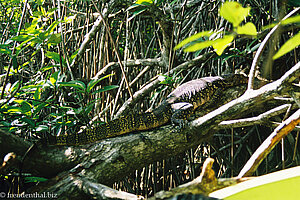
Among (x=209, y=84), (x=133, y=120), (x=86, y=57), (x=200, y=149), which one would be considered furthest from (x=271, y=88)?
(x=86, y=57)

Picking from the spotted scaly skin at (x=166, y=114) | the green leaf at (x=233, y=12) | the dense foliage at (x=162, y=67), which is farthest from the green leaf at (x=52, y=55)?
the green leaf at (x=233, y=12)

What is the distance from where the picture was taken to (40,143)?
2.26 meters

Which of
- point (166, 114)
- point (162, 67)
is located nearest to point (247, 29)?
point (166, 114)

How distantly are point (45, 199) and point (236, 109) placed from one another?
4.58 ft

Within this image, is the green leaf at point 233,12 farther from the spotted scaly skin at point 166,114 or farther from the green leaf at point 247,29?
the spotted scaly skin at point 166,114

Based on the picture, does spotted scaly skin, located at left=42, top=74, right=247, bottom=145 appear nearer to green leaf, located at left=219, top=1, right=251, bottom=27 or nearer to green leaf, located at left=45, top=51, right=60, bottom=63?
green leaf, located at left=45, top=51, right=60, bottom=63

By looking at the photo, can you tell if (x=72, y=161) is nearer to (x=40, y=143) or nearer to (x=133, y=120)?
(x=40, y=143)

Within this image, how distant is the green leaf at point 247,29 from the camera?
1.65 feet

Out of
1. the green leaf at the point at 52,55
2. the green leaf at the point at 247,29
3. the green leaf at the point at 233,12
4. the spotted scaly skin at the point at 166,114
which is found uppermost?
the green leaf at the point at 233,12

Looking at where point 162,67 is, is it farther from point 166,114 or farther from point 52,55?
point 52,55

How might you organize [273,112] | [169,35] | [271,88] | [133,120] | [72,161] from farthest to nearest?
[169,35]
[133,120]
[72,161]
[273,112]
[271,88]

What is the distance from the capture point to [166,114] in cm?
312

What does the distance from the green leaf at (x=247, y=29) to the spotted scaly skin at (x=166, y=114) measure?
6.83 feet

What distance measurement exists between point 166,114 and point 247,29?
8.60 feet
